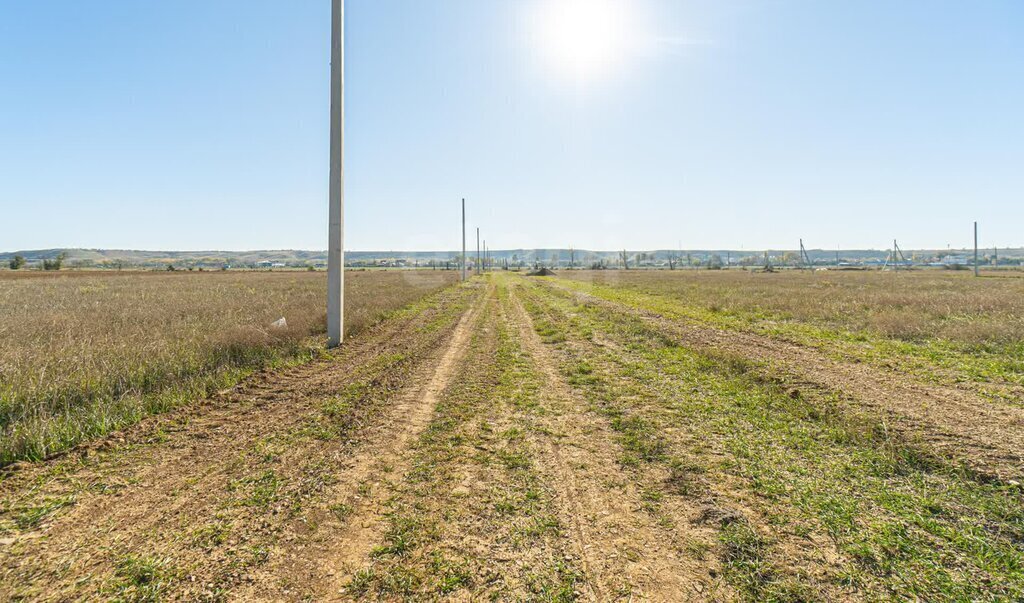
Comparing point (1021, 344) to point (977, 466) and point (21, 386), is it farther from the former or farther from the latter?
point (21, 386)

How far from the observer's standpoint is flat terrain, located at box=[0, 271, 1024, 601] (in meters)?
2.74

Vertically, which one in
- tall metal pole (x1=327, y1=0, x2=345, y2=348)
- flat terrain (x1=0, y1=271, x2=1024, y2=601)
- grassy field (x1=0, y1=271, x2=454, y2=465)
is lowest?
flat terrain (x1=0, y1=271, x2=1024, y2=601)

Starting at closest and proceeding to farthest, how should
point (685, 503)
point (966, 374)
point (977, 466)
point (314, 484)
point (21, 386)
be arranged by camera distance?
point (685, 503), point (314, 484), point (977, 466), point (21, 386), point (966, 374)

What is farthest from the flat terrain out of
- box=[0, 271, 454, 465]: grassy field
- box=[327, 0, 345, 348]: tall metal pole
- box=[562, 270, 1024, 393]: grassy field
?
box=[327, 0, 345, 348]: tall metal pole

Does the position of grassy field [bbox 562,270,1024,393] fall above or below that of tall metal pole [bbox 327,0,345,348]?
below

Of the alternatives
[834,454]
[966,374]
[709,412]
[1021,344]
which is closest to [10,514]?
[709,412]

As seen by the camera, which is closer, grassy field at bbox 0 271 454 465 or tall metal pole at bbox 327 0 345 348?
grassy field at bbox 0 271 454 465

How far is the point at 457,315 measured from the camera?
16.7m

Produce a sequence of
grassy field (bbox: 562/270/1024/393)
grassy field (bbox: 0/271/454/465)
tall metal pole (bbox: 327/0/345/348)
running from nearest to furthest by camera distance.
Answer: grassy field (bbox: 0/271/454/465)
grassy field (bbox: 562/270/1024/393)
tall metal pole (bbox: 327/0/345/348)

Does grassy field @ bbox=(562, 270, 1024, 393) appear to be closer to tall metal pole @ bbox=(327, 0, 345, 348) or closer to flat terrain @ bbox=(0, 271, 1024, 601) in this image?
flat terrain @ bbox=(0, 271, 1024, 601)

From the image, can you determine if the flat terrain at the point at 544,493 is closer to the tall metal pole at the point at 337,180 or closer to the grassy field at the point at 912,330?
the grassy field at the point at 912,330

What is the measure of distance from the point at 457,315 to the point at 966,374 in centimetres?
1409

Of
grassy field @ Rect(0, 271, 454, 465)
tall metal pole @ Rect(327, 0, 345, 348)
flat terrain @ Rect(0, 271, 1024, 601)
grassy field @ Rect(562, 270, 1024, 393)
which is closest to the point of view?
flat terrain @ Rect(0, 271, 1024, 601)

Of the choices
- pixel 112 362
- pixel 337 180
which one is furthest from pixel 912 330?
pixel 112 362
